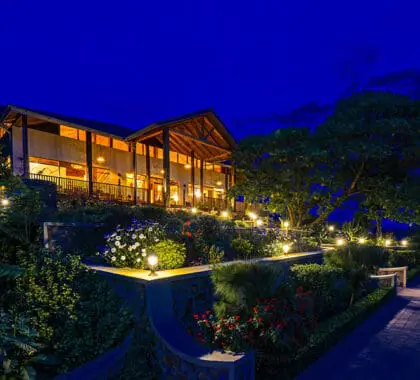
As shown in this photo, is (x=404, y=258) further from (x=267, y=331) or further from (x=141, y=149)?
(x=141, y=149)

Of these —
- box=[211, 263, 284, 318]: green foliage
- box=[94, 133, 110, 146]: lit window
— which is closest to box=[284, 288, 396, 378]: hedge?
box=[211, 263, 284, 318]: green foliage

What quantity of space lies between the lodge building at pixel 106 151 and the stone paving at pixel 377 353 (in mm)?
11073

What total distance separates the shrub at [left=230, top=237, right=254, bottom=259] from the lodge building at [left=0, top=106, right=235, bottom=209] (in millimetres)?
7418

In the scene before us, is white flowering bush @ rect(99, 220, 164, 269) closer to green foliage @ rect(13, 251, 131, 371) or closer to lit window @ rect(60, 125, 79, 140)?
green foliage @ rect(13, 251, 131, 371)

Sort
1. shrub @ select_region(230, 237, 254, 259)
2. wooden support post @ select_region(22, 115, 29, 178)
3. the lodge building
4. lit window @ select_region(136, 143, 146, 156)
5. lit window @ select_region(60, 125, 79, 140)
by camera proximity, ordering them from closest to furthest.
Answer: shrub @ select_region(230, 237, 254, 259), wooden support post @ select_region(22, 115, 29, 178), the lodge building, lit window @ select_region(60, 125, 79, 140), lit window @ select_region(136, 143, 146, 156)

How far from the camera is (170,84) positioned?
176375 mm

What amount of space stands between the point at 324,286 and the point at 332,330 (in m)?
1.64

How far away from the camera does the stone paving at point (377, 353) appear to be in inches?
213

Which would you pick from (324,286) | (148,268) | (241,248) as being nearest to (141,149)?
(241,248)

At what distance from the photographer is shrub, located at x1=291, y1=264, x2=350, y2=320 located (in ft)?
26.1

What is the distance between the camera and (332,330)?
657 cm

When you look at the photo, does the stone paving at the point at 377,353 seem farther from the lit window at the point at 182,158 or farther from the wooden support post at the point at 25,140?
the lit window at the point at 182,158

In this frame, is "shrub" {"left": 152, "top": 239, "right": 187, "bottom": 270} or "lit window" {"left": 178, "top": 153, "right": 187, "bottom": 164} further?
"lit window" {"left": 178, "top": 153, "right": 187, "bottom": 164}

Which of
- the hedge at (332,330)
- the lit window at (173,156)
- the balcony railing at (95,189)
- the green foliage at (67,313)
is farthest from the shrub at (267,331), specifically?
the lit window at (173,156)
